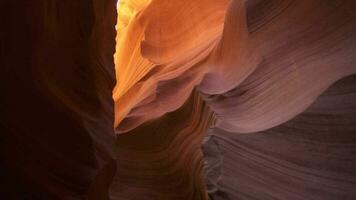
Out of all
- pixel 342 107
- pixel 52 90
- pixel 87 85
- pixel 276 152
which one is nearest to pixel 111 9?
pixel 87 85

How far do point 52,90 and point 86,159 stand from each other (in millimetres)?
293

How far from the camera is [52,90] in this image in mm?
1742

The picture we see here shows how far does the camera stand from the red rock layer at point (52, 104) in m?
1.58

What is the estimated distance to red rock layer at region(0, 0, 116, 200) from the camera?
158 centimetres

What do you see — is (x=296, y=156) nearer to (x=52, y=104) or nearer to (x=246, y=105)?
(x=246, y=105)

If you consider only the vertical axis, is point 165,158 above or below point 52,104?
below

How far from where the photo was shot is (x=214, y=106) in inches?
88.6

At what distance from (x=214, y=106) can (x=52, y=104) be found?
2.70 feet

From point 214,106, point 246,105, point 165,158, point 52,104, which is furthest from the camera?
point 165,158

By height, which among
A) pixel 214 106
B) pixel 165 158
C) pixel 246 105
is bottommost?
pixel 165 158

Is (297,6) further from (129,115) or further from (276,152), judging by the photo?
(129,115)

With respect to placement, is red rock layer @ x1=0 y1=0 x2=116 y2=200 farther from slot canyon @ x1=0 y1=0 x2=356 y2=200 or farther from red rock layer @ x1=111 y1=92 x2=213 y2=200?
red rock layer @ x1=111 y1=92 x2=213 y2=200

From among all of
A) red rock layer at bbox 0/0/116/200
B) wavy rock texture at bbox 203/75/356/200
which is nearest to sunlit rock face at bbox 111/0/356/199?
wavy rock texture at bbox 203/75/356/200

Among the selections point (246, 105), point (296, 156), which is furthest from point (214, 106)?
point (296, 156)
